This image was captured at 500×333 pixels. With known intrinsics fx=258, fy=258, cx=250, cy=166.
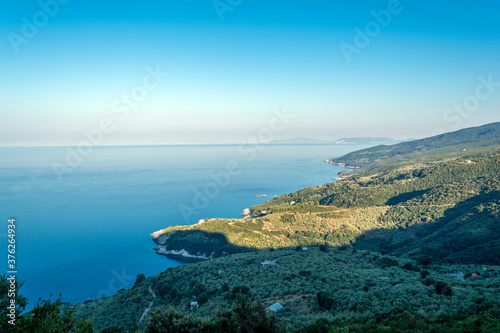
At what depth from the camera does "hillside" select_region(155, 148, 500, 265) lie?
48.9 meters

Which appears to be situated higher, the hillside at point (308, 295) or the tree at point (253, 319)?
the tree at point (253, 319)

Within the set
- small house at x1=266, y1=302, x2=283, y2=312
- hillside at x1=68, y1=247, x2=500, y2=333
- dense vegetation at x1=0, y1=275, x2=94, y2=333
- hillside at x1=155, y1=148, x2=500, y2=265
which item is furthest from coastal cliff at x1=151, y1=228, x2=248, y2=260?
dense vegetation at x1=0, y1=275, x2=94, y2=333

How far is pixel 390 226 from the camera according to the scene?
68.1 meters

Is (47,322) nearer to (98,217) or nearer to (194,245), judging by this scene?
(194,245)

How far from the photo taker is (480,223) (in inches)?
2009

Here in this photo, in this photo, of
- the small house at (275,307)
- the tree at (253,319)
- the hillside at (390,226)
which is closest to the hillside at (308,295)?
the tree at (253,319)

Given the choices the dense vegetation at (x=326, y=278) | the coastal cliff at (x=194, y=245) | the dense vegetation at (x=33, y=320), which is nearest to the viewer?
the dense vegetation at (x=33, y=320)

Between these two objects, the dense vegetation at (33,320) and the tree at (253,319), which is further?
the tree at (253,319)

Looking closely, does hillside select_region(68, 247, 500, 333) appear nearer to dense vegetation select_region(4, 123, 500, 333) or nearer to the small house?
dense vegetation select_region(4, 123, 500, 333)

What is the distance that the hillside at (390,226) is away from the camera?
4891 centimetres

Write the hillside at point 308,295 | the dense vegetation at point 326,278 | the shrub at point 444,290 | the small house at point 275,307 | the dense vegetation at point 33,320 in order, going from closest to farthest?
the dense vegetation at point 33,320 → the dense vegetation at point 326,278 → the hillside at point 308,295 → the shrub at point 444,290 → the small house at point 275,307

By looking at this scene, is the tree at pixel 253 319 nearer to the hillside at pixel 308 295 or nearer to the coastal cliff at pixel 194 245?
the hillside at pixel 308 295

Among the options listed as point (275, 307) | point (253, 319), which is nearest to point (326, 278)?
point (275, 307)

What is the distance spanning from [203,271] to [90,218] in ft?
229
